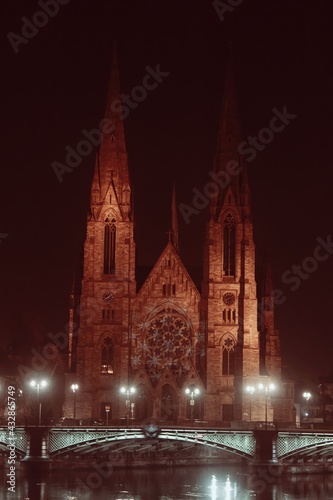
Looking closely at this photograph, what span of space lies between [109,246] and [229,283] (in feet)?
35.0

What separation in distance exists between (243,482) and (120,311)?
29.8 m

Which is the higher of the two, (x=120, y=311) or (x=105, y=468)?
(x=120, y=311)

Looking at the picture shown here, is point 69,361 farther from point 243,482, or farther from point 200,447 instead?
point 243,482

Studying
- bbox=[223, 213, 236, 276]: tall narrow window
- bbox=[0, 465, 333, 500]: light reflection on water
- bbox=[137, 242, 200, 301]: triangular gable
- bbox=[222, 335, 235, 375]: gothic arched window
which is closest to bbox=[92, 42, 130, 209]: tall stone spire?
bbox=[137, 242, 200, 301]: triangular gable

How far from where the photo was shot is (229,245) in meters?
127

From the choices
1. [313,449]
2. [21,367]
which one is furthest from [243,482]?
[21,367]

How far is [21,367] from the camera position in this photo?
154000mm

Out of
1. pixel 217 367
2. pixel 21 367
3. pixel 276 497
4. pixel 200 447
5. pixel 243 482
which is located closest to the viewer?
pixel 276 497

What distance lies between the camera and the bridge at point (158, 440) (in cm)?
9975

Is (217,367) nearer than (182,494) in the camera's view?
No

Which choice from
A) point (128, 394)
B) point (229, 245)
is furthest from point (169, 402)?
point (229, 245)

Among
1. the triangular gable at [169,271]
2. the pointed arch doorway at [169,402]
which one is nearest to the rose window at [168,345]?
the pointed arch doorway at [169,402]

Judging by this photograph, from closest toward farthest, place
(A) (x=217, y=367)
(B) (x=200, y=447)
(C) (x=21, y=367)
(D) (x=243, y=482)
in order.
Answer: (D) (x=243, y=482) → (B) (x=200, y=447) → (A) (x=217, y=367) → (C) (x=21, y=367)

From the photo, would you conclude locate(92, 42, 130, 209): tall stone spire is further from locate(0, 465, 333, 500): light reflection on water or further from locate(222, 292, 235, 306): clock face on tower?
locate(0, 465, 333, 500): light reflection on water
